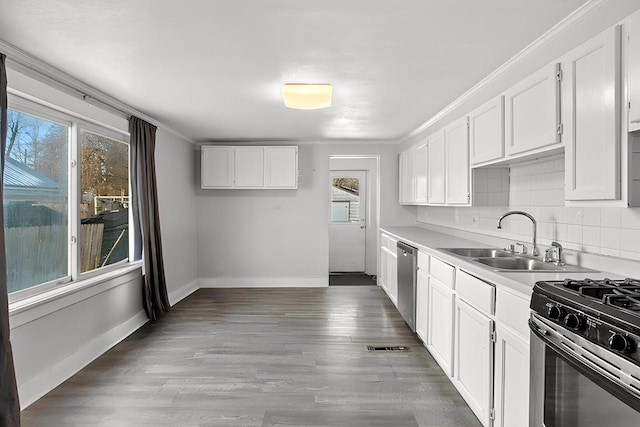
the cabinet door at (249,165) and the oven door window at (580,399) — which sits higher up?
the cabinet door at (249,165)

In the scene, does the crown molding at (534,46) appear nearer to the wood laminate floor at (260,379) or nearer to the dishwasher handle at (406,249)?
the dishwasher handle at (406,249)

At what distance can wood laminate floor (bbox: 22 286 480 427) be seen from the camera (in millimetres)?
2492

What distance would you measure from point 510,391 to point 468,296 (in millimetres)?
667

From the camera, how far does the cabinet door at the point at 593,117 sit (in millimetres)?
1681

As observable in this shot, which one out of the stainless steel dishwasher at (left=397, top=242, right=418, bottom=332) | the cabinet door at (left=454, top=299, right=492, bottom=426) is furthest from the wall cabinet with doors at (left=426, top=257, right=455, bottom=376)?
the stainless steel dishwasher at (left=397, top=242, right=418, bottom=332)

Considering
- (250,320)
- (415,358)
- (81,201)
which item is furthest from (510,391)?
(81,201)

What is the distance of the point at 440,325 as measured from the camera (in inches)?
122

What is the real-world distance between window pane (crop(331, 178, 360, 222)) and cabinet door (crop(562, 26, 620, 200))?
221 inches

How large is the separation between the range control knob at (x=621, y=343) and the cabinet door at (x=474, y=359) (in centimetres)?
97

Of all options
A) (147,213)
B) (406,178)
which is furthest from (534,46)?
(147,213)

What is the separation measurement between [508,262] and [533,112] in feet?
3.62

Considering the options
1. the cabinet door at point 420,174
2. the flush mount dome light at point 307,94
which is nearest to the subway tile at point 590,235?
the flush mount dome light at point 307,94

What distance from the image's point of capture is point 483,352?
2.27m

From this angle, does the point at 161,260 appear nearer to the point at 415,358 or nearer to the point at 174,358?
the point at 174,358
